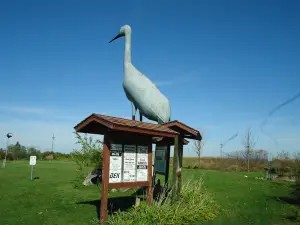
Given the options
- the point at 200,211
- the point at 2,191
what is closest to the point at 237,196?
the point at 200,211

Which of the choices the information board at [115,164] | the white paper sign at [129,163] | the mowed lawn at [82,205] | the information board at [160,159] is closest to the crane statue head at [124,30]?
the information board at [160,159]

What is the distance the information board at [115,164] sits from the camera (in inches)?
254

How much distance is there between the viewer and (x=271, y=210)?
9273 mm

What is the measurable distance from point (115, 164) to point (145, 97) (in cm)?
265

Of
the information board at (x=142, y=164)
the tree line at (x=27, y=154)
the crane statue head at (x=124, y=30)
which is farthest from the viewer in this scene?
the tree line at (x=27, y=154)

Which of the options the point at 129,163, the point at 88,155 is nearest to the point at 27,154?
the point at 88,155

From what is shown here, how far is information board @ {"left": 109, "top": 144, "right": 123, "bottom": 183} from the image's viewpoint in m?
6.44

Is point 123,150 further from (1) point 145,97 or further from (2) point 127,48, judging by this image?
(2) point 127,48

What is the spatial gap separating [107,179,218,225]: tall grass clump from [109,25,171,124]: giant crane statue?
2262 mm

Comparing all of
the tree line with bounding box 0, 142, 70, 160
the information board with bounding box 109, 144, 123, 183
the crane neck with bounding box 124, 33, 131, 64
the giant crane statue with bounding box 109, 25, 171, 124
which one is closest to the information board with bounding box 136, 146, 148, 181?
the information board with bounding box 109, 144, 123, 183

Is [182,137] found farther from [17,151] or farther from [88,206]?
[17,151]

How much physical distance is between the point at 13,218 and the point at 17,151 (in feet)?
135

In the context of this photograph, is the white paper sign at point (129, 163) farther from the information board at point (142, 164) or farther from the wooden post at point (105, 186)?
the wooden post at point (105, 186)

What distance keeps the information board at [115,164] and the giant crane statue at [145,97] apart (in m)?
2.24
